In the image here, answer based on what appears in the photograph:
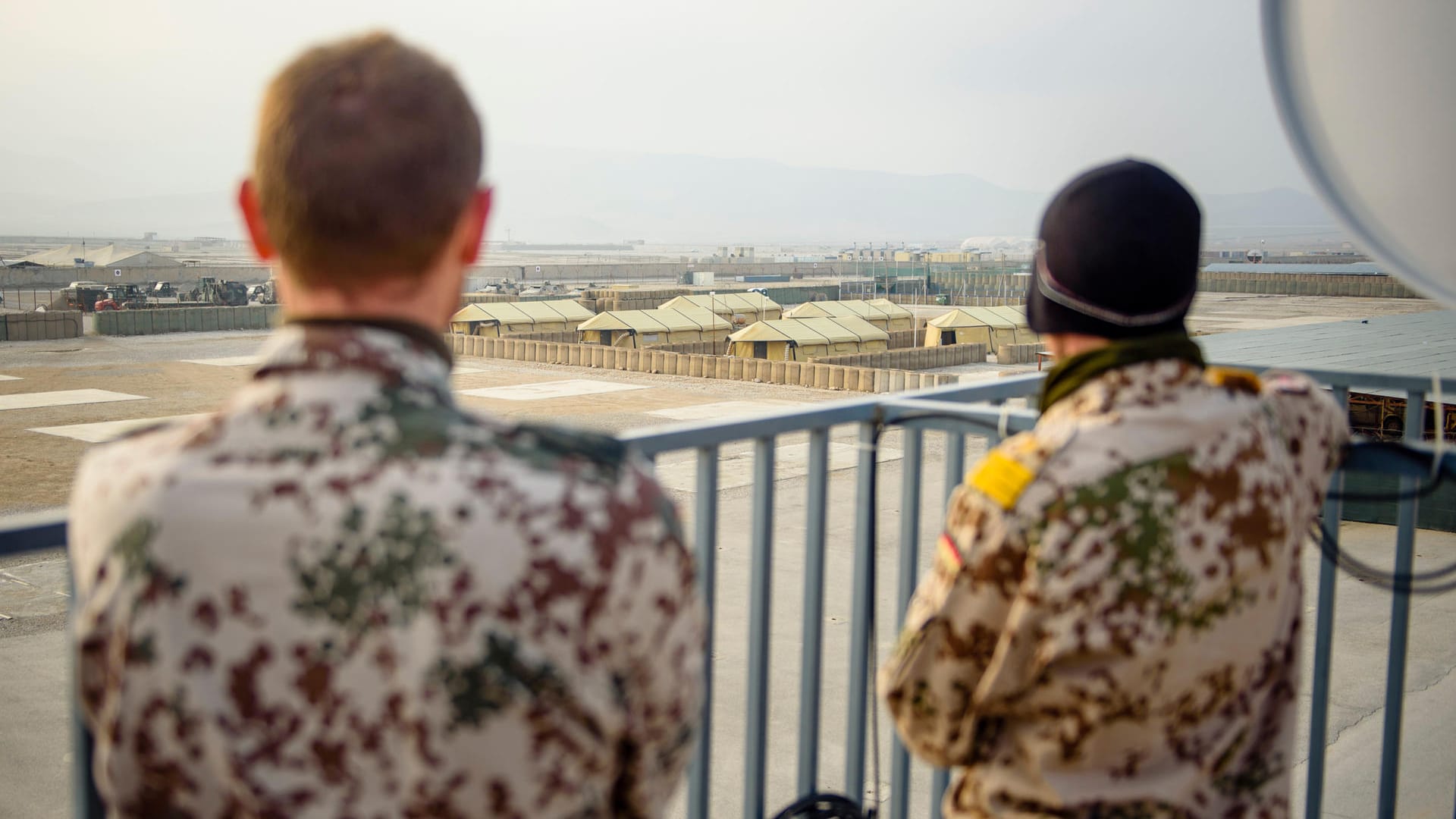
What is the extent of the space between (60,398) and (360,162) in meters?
44.1

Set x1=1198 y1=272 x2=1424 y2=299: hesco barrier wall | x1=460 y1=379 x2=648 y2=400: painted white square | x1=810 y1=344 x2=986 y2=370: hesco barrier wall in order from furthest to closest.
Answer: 1. x1=1198 y1=272 x2=1424 y2=299: hesco barrier wall
2. x1=810 y1=344 x2=986 y2=370: hesco barrier wall
3. x1=460 y1=379 x2=648 y2=400: painted white square

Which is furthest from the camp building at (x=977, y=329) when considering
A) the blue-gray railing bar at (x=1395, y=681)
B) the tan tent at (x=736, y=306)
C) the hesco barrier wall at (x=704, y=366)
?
the blue-gray railing bar at (x=1395, y=681)

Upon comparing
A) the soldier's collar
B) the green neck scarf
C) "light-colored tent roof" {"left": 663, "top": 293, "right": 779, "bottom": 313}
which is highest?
the soldier's collar

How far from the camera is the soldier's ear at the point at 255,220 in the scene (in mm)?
1360

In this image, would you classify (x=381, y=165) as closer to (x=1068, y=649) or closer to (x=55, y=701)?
(x=1068, y=649)

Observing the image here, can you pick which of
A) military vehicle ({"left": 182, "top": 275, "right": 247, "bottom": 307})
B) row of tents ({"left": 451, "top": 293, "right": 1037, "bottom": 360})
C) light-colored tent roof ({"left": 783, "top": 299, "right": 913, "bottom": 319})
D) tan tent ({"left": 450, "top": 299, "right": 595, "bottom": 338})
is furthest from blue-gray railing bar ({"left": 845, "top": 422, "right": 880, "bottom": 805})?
military vehicle ({"left": 182, "top": 275, "right": 247, "bottom": 307})

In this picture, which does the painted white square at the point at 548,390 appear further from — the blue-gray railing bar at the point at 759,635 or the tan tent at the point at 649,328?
the blue-gray railing bar at the point at 759,635

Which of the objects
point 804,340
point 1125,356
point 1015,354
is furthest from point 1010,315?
point 1125,356

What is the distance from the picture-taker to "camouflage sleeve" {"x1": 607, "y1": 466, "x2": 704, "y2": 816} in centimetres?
131

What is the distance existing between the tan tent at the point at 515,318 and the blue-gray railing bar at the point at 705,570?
56.7 metres

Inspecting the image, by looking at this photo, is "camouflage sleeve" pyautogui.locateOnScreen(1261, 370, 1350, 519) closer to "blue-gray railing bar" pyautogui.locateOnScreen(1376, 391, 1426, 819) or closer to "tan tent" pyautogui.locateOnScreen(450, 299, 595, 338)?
"blue-gray railing bar" pyautogui.locateOnScreen(1376, 391, 1426, 819)

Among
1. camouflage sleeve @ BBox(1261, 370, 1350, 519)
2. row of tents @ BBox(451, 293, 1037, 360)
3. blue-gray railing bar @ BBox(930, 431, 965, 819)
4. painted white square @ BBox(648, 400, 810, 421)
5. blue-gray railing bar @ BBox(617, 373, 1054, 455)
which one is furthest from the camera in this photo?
row of tents @ BBox(451, 293, 1037, 360)

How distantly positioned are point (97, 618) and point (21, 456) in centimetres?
3301

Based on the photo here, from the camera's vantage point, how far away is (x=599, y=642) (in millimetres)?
1309
